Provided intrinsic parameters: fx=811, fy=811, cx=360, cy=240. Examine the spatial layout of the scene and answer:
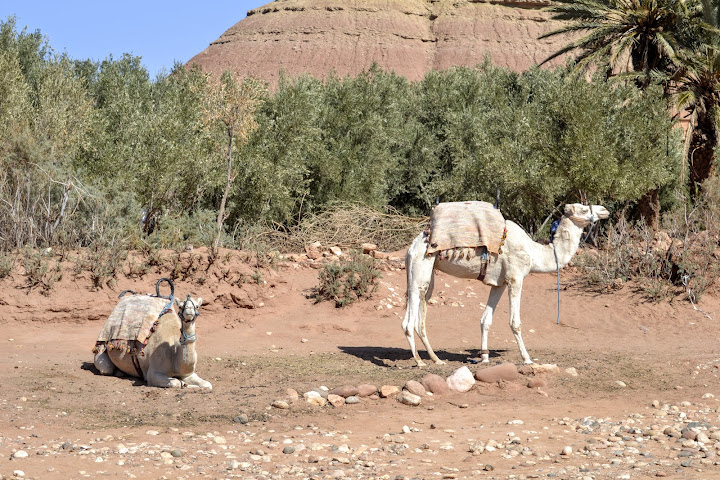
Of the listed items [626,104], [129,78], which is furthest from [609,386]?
[129,78]

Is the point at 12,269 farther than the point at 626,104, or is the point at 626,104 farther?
the point at 626,104

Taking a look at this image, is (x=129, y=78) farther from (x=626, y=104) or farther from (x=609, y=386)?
(x=609, y=386)

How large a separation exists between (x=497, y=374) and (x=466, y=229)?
212 cm

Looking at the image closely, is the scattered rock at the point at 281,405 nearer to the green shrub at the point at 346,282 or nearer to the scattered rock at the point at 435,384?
the scattered rock at the point at 435,384

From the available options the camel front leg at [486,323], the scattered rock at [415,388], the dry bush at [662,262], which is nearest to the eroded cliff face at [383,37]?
the dry bush at [662,262]

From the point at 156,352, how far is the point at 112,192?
9916 mm

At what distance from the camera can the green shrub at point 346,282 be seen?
52.2 feet

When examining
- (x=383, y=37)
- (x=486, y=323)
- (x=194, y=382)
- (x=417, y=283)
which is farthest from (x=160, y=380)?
(x=383, y=37)

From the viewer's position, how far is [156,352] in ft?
31.8

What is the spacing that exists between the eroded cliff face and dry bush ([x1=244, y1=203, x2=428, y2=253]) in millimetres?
73698

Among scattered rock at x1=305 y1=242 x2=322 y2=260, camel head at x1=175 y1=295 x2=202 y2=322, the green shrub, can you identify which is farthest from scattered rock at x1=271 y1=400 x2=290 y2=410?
scattered rock at x1=305 y1=242 x2=322 y2=260

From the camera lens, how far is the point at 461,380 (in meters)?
9.65

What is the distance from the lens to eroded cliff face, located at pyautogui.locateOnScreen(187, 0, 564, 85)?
314ft

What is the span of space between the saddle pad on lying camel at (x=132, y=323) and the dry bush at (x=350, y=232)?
9.07 m
